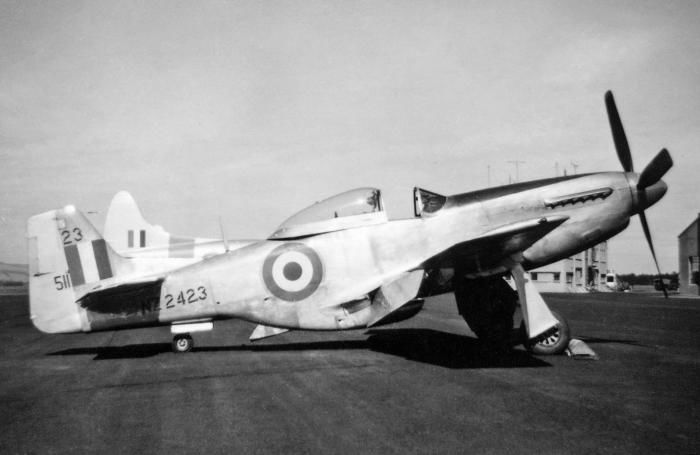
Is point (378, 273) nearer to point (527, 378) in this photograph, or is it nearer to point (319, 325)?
point (319, 325)

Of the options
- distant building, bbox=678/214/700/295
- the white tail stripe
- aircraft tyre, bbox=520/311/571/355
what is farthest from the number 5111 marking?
distant building, bbox=678/214/700/295

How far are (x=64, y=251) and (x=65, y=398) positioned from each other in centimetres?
381

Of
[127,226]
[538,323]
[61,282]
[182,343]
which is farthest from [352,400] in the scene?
[127,226]

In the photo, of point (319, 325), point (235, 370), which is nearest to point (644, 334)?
point (319, 325)

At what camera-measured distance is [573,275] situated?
180 feet

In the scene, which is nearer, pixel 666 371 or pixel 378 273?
pixel 666 371

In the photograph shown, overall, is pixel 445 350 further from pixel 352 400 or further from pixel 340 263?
pixel 352 400

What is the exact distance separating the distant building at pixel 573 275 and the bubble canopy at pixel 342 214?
46.9m

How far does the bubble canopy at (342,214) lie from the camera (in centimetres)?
866

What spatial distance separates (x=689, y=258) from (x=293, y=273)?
47.2 m

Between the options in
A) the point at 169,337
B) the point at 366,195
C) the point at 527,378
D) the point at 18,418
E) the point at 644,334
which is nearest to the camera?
the point at 18,418

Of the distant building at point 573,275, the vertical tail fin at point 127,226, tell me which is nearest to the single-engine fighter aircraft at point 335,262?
the vertical tail fin at point 127,226

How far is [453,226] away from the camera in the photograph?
845 centimetres

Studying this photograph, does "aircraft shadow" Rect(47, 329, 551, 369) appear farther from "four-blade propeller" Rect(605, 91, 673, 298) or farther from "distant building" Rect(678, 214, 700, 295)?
Result: "distant building" Rect(678, 214, 700, 295)
